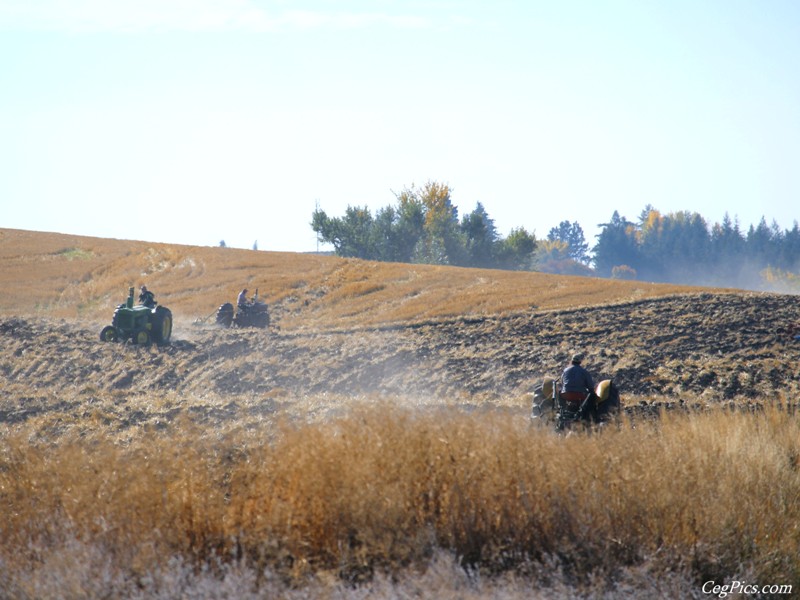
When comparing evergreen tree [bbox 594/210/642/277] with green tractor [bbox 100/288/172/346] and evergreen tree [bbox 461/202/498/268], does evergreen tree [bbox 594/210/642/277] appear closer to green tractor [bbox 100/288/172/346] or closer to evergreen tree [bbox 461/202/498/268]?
evergreen tree [bbox 461/202/498/268]

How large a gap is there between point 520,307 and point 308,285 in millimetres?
14809

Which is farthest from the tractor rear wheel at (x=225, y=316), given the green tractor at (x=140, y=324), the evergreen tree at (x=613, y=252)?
the evergreen tree at (x=613, y=252)

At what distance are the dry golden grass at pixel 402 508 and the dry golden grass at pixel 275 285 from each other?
2421 centimetres

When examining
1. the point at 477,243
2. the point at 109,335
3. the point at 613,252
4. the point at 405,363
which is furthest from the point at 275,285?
the point at 613,252

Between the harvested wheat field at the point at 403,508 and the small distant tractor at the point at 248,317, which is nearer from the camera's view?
the harvested wheat field at the point at 403,508

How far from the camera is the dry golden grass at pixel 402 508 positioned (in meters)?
6.93

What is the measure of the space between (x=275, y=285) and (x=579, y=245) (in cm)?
13905

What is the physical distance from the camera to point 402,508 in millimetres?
7270

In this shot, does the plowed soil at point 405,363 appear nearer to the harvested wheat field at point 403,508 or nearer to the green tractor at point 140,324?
the green tractor at point 140,324

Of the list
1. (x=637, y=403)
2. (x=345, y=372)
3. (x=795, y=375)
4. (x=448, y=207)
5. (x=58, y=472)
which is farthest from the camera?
(x=448, y=207)

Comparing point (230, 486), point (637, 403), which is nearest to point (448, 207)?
point (637, 403)

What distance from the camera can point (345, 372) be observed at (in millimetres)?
24609

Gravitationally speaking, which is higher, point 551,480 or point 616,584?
point 551,480

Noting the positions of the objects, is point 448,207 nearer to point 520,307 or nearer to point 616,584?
point 520,307
